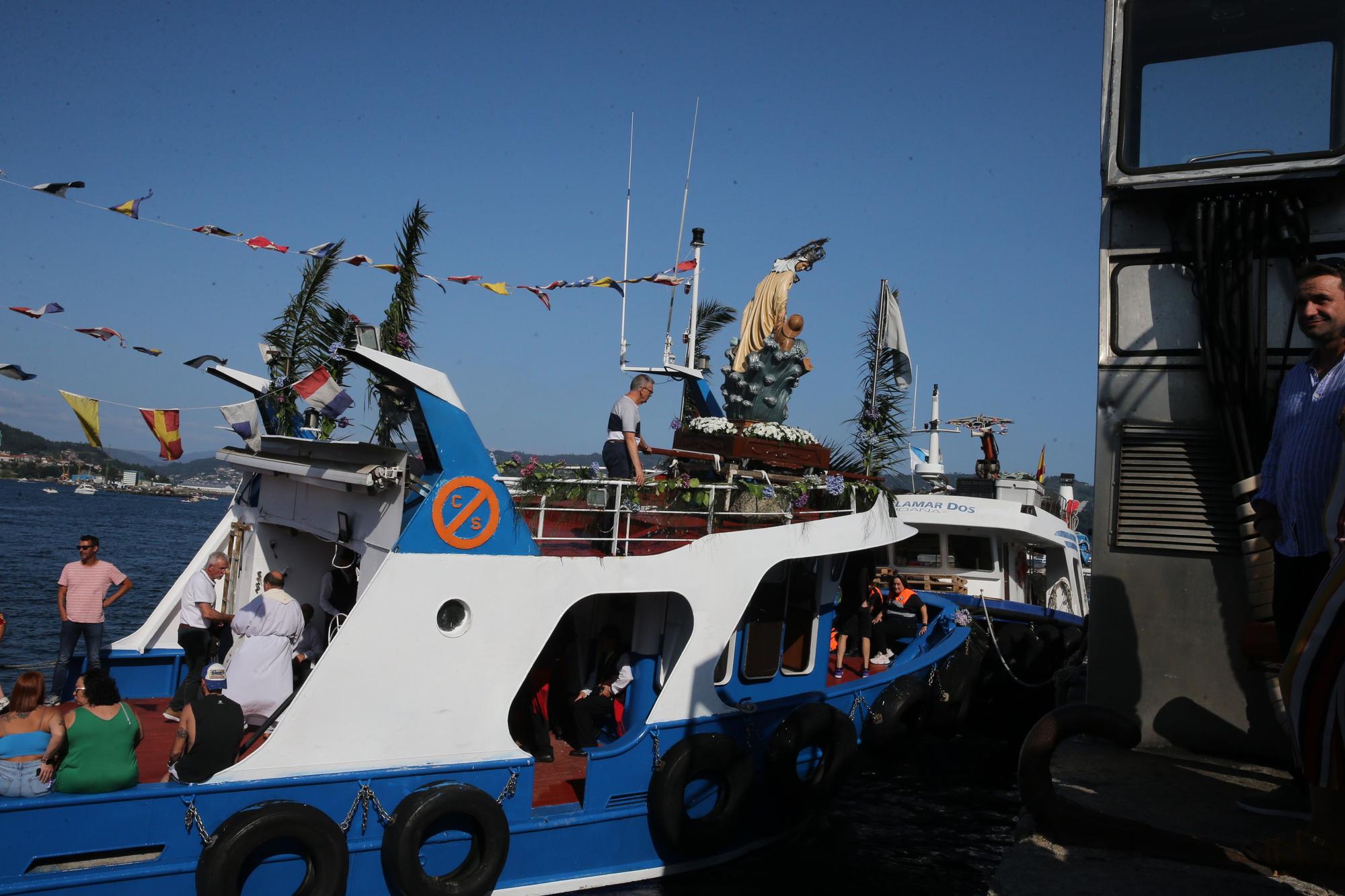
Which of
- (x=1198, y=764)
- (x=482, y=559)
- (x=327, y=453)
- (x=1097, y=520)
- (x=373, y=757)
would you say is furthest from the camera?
(x=327, y=453)

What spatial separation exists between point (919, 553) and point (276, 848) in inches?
559

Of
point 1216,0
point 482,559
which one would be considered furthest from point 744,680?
point 1216,0

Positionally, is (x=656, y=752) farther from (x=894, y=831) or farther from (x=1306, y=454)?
(x=1306, y=454)

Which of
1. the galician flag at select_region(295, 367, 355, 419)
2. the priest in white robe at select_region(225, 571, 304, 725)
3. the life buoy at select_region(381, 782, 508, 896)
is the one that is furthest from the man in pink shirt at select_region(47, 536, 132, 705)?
the life buoy at select_region(381, 782, 508, 896)

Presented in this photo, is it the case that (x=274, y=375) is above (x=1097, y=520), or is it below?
above

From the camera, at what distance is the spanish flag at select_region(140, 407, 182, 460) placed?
8.95 meters

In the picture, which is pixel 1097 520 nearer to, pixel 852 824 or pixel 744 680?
pixel 744 680

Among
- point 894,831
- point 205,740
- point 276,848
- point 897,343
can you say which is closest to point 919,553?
point 897,343

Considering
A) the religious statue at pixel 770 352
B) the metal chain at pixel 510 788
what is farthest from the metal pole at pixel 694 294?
the metal chain at pixel 510 788

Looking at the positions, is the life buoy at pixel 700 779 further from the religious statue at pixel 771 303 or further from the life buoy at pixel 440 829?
the religious statue at pixel 771 303

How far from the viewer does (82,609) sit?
9.48 meters

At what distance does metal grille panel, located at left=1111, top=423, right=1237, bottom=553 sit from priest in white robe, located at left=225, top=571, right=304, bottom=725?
6059 mm

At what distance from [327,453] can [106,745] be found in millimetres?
2823

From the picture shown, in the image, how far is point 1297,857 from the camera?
3357 mm
